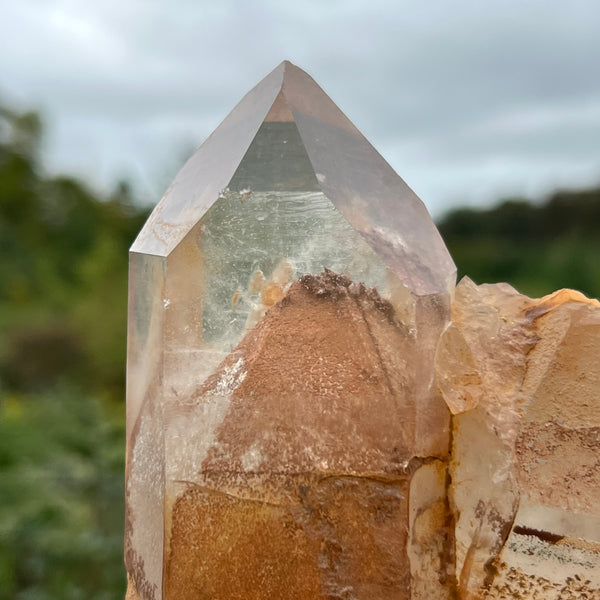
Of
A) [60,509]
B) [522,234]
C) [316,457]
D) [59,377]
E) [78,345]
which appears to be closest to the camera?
[316,457]

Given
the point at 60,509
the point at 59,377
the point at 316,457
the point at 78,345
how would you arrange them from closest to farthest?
the point at 316,457
the point at 60,509
the point at 59,377
the point at 78,345

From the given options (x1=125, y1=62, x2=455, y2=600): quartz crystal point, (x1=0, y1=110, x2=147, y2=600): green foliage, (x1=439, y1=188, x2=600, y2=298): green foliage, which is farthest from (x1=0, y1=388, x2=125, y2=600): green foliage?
(x1=439, y1=188, x2=600, y2=298): green foliage

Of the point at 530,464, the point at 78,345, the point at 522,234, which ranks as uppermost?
the point at 522,234

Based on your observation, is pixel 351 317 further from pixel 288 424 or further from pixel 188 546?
pixel 188 546

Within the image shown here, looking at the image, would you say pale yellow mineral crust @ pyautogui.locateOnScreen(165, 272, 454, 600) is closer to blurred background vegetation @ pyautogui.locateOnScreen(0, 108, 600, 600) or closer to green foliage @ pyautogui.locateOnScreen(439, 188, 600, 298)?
blurred background vegetation @ pyautogui.locateOnScreen(0, 108, 600, 600)

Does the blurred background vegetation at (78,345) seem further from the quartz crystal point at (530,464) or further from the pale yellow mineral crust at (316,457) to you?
the quartz crystal point at (530,464)

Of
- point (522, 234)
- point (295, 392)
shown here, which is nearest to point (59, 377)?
point (522, 234)

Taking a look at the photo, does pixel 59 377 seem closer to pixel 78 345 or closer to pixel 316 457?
pixel 78 345
